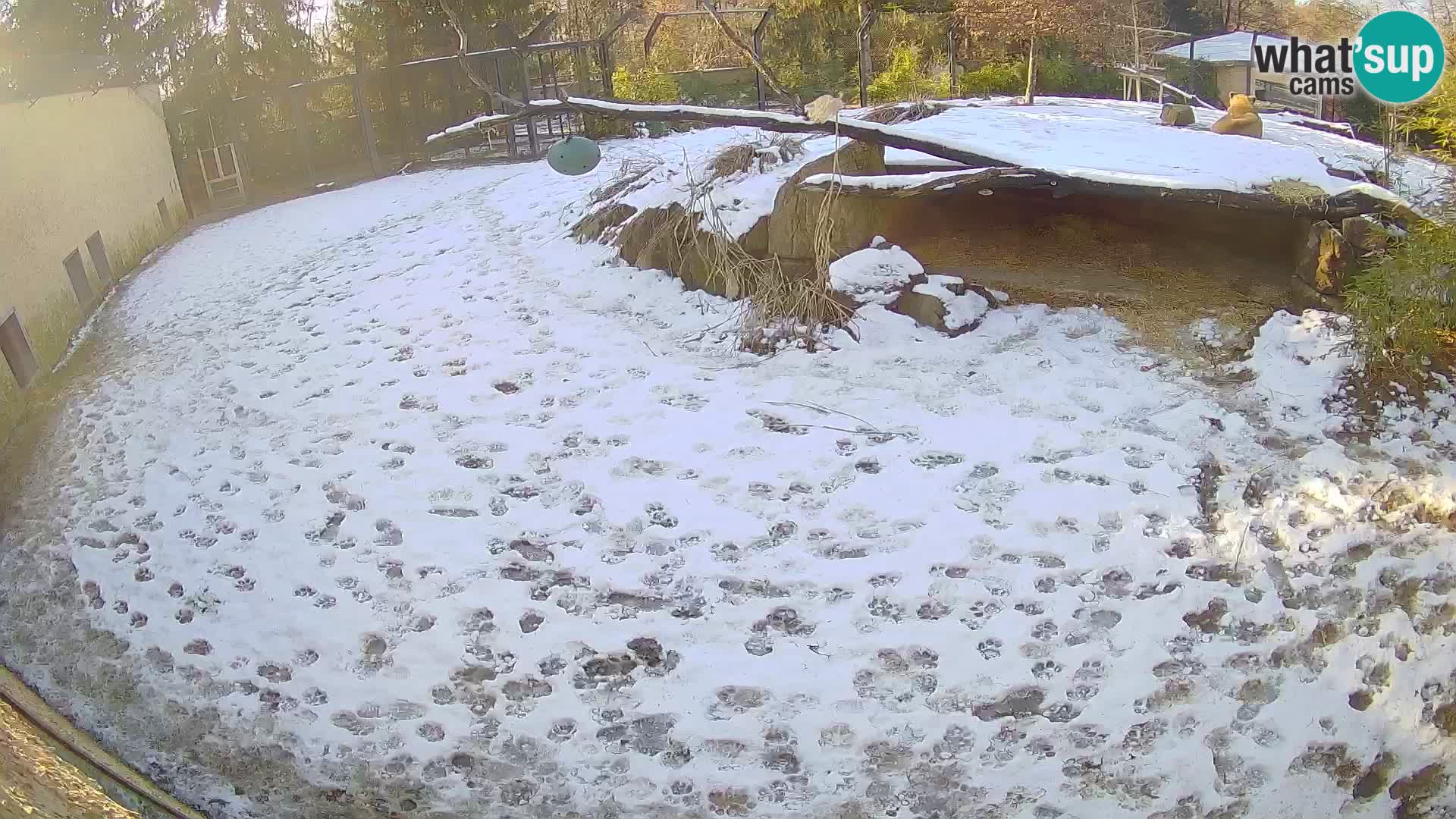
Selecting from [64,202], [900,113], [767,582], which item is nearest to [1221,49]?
[900,113]

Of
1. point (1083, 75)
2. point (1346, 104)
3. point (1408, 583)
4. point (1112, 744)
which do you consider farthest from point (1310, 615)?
point (1083, 75)

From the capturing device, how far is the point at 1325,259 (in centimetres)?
538

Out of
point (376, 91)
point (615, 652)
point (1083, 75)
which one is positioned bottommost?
point (615, 652)

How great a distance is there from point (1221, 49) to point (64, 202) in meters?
17.2

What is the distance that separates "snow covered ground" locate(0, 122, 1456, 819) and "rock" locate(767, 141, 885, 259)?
868 millimetres

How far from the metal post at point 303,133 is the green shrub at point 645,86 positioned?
4.74 metres

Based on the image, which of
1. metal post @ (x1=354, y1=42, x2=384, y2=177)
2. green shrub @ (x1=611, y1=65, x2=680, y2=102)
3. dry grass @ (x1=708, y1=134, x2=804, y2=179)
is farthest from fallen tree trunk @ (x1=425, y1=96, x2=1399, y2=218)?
metal post @ (x1=354, y1=42, x2=384, y2=177)

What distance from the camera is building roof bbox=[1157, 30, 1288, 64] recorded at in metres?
15.8

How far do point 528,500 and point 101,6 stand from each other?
27.5ft

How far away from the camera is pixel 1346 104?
13.7 meters

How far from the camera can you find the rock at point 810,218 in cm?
625

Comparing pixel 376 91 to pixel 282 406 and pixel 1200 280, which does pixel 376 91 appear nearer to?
pixel 282 406
